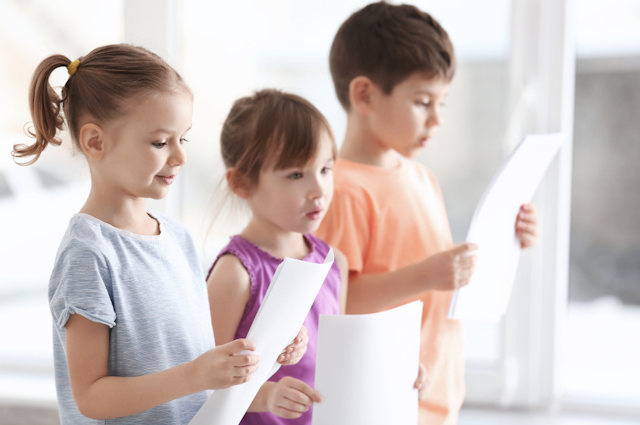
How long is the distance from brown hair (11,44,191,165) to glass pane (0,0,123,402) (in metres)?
1.01

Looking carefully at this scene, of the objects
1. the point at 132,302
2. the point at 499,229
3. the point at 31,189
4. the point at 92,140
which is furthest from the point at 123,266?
the point at 31,189

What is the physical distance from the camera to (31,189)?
1.65m

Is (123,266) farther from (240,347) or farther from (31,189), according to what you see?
(31,189)

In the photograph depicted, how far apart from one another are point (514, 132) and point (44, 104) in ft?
3.54

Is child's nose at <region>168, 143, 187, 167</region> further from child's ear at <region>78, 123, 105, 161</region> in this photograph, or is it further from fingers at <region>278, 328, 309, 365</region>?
fingers at <region>278, 328, 309, 365</region>

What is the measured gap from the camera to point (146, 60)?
0.64 meters

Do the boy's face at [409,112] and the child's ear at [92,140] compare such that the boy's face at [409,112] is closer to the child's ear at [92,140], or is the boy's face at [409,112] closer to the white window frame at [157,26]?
the child's ear at [92,140]

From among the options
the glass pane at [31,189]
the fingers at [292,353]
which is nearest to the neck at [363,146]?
the fingers at [292,353]

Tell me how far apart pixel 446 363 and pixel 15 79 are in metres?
1.42

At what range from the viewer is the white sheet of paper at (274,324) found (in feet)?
1.81

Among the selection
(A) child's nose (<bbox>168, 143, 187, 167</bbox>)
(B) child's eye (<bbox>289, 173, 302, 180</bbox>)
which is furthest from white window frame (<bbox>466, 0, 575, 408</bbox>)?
(A) child's nose (<bbox>168, 143, 187, 167</bbox>)

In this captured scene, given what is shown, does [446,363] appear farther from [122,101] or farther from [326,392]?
[122,101]

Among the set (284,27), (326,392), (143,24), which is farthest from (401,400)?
(143,24)

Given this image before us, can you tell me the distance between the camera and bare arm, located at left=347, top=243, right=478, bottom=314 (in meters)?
0.88
